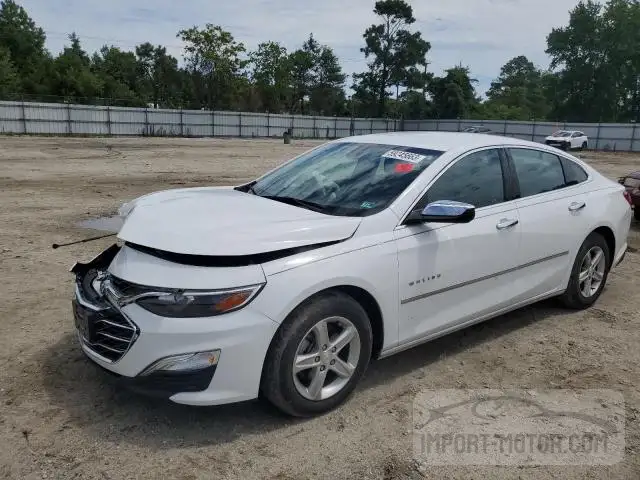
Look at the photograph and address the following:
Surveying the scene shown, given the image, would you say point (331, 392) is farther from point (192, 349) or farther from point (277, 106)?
point (277, 106)

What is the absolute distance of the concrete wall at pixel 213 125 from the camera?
134ft

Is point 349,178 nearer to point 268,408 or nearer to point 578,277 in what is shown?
point 268,408

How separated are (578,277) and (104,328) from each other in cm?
390

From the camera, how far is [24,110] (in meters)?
40.2

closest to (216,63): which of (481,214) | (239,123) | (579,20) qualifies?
(239,123)

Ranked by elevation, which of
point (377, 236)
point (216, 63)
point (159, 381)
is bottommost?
point (159, 381)

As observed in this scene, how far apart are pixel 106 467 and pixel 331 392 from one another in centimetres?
125

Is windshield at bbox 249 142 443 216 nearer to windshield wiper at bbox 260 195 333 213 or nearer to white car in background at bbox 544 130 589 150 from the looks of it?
windshield wiper at bbox 260 195 333 213

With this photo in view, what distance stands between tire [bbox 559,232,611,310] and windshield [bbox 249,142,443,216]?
1846 mm

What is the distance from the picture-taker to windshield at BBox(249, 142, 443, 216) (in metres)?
3.83

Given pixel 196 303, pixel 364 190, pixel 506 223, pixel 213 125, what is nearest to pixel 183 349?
pixel 196 303

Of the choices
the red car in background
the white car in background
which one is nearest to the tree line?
the white car in background

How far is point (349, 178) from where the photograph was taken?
4.13 metres

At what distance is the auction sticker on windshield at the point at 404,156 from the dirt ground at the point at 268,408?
4.59 ft
